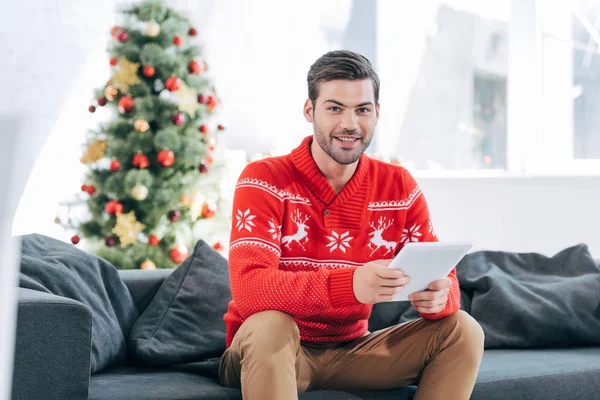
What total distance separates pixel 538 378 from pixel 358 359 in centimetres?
56

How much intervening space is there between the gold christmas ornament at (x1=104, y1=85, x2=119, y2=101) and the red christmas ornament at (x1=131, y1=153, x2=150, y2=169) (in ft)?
1.15

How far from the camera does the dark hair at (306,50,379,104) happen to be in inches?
75.6

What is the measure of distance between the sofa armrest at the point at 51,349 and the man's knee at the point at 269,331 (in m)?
0.35

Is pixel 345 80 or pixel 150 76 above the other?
pixel 150 76

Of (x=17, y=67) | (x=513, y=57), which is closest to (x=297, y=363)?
(x=17, y=67)

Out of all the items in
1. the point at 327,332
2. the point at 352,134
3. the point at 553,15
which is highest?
the point at 553,15

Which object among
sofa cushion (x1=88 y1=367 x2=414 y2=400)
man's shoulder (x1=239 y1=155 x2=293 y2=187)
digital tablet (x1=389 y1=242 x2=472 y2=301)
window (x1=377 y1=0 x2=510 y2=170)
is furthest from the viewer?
window (x1=377 y1=0 x2=510 y2=170)

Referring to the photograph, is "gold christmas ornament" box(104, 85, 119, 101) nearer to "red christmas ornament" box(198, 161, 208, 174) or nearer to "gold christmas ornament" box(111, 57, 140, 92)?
"gold christmas ornament" box(111, 57, 140, 92)

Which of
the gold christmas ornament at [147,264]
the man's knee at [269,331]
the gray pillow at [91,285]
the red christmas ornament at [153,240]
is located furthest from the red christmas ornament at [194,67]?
the man's knee at [269,331]

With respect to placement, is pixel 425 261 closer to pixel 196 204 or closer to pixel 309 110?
pixel 309 110

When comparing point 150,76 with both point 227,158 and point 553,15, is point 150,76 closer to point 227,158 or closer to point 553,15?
point 227,158

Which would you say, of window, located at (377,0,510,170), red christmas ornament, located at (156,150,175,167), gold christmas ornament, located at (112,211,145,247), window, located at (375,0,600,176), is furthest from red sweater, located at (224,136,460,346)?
window, located at (377,0,510,170)

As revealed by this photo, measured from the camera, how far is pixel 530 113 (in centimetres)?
434

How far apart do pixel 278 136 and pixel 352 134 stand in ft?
10.5
